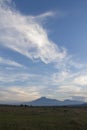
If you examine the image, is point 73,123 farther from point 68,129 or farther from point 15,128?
point 15,128

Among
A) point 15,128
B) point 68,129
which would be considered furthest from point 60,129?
point 15,128

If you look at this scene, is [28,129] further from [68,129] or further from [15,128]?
[68,129]

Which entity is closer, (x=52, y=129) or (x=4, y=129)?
(x=4, y=129)

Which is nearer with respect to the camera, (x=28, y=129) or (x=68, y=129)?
(x=28, y=129)

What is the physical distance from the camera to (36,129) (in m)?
45.8

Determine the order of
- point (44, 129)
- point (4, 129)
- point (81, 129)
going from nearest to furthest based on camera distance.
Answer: point (4, 129), point (44, 129), point (81, 129)

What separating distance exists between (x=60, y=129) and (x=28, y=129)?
634 cm

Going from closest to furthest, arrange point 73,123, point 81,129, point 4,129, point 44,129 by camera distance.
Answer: point 4,129 → point 44,129 → point 81,129 → point 73,123

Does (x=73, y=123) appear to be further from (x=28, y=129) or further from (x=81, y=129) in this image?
(x=28, y=129)

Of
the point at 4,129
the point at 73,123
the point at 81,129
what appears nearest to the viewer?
the point at 4,129

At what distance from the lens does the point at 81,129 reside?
163 ft

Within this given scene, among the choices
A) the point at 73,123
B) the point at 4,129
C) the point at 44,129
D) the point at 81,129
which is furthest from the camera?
the point at 73,123

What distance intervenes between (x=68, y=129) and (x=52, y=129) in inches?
123

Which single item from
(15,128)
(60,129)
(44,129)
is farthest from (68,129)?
(15,128)
